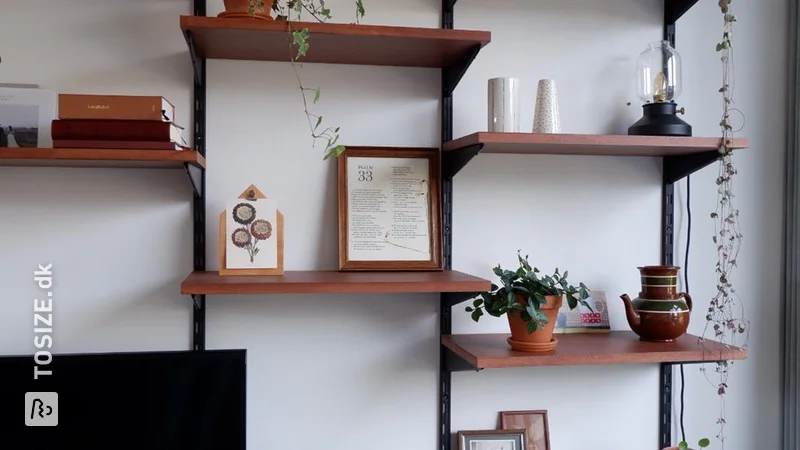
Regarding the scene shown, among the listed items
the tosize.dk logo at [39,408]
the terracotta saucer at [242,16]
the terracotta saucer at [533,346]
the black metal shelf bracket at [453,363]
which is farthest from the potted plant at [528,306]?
the tosize.dk logo at [39,408]

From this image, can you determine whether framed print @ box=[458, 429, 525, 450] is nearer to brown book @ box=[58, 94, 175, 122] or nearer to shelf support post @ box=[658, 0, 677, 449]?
shelf support post @ box=[658, 0, 677, 449]

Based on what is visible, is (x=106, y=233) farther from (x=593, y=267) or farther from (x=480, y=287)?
(x=593, y=267)

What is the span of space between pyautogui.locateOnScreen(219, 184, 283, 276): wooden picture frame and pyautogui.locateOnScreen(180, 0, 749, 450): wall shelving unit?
0.04 metres

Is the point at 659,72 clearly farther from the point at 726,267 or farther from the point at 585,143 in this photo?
the point at 726,267

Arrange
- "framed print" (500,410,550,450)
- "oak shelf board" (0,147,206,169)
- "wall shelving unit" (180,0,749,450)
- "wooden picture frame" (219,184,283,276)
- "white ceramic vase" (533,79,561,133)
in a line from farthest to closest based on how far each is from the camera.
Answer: "framed print" (500,410,550,450), "white ceramic vase" (533,79,561,133), "wooden picture frame" (219,184,283,276), "wall shelving unit" (180,0,749,450), "oak shelf board" (0,147,206,169)

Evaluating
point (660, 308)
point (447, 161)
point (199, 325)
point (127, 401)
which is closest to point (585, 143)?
point (447, 161)

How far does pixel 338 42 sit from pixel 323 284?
1.87ft

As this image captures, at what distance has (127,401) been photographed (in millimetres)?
1608

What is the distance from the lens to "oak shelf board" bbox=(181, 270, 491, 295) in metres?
1.49

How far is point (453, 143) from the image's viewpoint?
176 centimetres

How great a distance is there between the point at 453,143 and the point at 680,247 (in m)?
0.75

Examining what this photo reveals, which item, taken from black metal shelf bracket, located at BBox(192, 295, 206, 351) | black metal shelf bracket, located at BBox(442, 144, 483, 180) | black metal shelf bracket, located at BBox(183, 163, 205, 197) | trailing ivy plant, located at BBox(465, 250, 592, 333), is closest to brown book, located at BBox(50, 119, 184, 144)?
black metal shelf bracket, located at BBox(183, 163, 205, 197)

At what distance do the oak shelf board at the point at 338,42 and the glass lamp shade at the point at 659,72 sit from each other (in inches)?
20.7

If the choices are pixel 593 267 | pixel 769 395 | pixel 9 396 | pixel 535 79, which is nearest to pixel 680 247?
pixel 593 267
